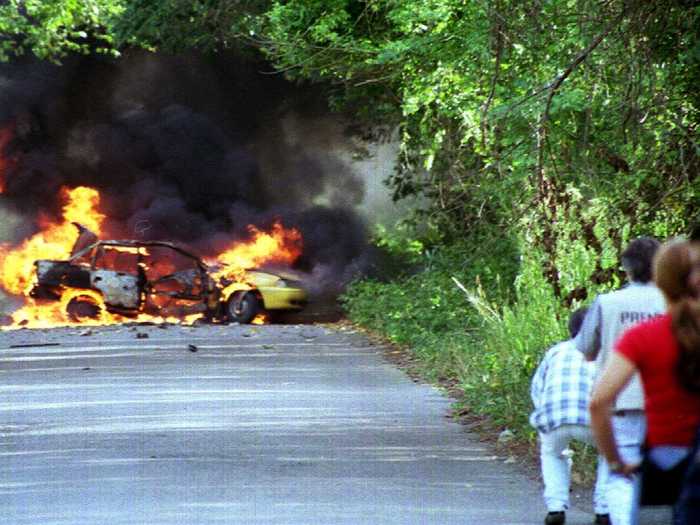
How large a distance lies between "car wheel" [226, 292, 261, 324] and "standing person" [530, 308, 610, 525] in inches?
1032

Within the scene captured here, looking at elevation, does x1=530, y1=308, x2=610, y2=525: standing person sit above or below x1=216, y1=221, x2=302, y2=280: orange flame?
below

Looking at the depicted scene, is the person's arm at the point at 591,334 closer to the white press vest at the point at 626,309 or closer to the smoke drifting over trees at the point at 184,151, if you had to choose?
the white press vest at the point at 626,309

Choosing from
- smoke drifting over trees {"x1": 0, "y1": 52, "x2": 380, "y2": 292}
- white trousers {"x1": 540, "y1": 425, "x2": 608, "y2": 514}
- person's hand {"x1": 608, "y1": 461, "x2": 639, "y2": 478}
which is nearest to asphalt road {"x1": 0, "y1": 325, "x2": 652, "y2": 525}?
white trousers {"x1": 540, "y1": 425, "x2": 608, "y2": 514}

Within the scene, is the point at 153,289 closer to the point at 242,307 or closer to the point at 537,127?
the point at 242,307

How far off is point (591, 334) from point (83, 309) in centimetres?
2795

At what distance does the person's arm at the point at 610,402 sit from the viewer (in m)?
6.26

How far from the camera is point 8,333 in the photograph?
1337 inches

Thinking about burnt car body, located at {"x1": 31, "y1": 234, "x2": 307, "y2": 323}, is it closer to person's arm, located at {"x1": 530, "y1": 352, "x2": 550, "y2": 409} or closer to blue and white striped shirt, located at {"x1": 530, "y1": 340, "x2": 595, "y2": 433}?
person's arm, located at {"x1": 530, "y1": 352, "x2": 550, "y2": 409}

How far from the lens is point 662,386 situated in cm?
631

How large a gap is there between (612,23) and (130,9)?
21402 millimetres

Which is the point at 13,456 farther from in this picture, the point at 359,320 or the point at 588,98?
the point at 359,320

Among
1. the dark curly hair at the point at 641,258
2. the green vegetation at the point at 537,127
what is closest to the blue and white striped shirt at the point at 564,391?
the dark curly hair at the point at 641,258

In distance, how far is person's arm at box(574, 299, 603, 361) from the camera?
9734 mm

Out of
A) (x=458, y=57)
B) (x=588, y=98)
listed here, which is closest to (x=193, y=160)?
(x=458, y=57)
